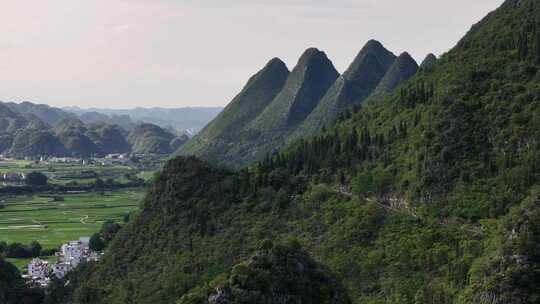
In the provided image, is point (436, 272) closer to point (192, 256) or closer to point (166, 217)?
point (192, 256)

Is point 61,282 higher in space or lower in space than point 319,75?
lower

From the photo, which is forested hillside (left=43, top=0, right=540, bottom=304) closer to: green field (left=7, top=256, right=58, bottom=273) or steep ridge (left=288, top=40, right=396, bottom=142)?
green field (left=7, top=256, right=58, bottom=273)

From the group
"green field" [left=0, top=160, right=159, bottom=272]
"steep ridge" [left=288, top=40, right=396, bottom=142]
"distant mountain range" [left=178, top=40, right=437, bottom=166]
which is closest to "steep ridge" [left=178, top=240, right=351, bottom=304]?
"green field" [left=0, top=160, right=159, bottom=272]

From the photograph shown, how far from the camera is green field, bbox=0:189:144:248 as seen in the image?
316 feet

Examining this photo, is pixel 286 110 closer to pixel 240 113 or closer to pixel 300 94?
pixel 300 94

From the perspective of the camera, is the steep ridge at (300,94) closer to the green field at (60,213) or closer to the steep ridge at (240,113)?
the steep ridge at (240,113)

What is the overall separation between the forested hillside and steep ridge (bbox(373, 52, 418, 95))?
5951cm

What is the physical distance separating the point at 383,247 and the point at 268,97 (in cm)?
12647

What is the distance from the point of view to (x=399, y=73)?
442 ft

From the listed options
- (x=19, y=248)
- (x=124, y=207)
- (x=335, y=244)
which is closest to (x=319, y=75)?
(x=124, y=207)

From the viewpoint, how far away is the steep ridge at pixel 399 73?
132 m

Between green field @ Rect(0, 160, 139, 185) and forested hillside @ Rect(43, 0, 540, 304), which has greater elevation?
forested hillside @ Rect(43, 0, 540, 304)

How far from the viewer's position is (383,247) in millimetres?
45031

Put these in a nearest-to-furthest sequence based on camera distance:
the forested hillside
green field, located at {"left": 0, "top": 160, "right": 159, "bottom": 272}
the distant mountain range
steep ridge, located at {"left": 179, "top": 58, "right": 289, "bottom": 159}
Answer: the forested hillside
green field, located at {"left": 0, "top": 160, "right": 159, "bottom": 272}
the distant mountain range
steep ridge, located at {"left": 179, "top": 58, "right": 289, "bottom": 159}
